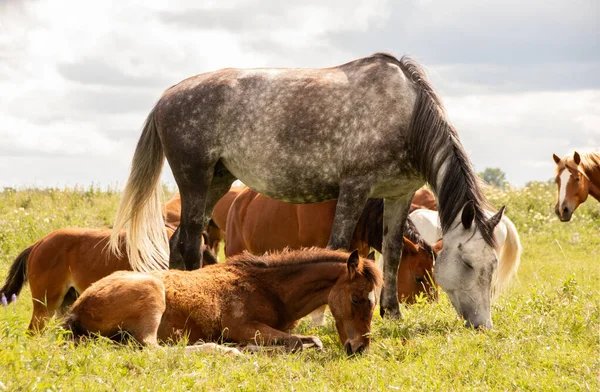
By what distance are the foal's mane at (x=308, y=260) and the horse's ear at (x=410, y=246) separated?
6.28 ft

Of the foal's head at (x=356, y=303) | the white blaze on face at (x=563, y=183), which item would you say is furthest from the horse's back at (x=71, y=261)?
the white blaze on face at (x=563, y=183)

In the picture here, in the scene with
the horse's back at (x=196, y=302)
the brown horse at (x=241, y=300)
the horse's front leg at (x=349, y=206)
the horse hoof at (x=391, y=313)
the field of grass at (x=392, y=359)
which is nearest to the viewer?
the field of grass at (x=392, y=359)

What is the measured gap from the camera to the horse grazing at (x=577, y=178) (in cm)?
1288

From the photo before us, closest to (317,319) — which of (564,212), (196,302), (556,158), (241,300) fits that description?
(241,300)

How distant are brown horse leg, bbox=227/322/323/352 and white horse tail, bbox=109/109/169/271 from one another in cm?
220

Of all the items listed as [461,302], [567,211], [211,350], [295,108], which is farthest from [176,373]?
[567,211]

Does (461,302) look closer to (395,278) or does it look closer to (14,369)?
(395,278)

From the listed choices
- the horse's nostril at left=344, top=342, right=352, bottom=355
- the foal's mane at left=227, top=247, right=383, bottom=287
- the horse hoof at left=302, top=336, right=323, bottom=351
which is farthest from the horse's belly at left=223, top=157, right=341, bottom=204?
the horse's nostril at left=344, top=342, right=352, bottom=355

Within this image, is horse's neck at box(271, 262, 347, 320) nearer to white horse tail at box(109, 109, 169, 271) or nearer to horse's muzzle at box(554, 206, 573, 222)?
white horse tail at box(109, 109, 169, 271)

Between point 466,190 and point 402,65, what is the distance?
4.83ft

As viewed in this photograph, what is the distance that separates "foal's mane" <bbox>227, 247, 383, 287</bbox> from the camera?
625 cm

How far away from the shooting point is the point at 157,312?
6.19 meters

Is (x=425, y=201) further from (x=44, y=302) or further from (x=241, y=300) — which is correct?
(x=241, y=300)

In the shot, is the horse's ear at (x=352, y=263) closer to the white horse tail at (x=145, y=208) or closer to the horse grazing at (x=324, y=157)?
the horse grazing at (x=324, y=157)
